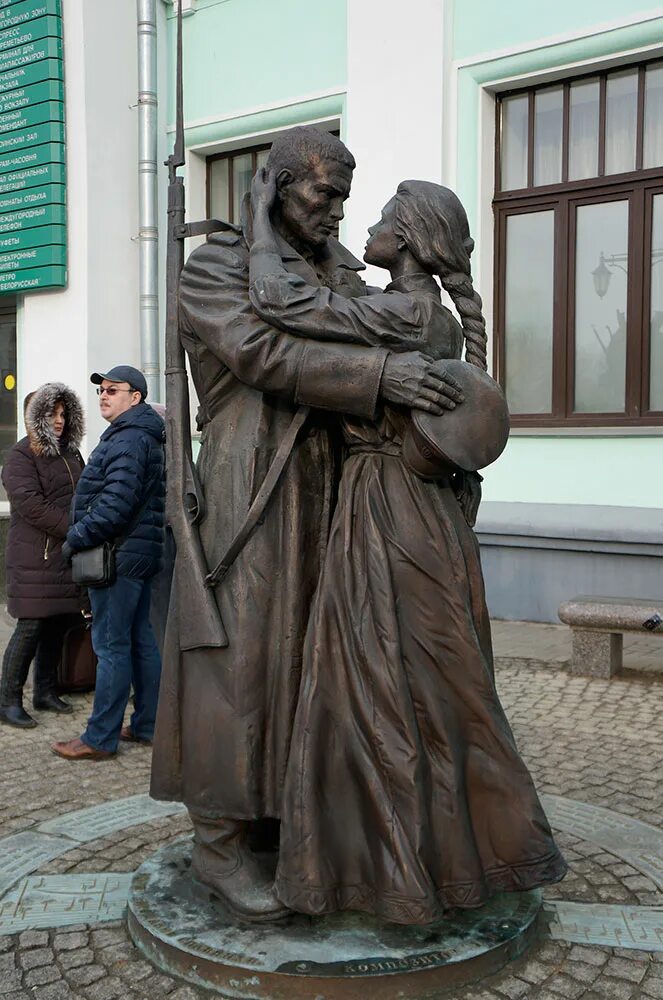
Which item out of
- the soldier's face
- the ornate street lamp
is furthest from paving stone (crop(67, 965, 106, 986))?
the ornate street lamp

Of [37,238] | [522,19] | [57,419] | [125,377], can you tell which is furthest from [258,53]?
[125,377]

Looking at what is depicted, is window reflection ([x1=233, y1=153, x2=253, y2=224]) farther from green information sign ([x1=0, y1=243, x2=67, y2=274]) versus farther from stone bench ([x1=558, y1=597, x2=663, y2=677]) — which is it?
stone bench ([x1=558, y1=597, x2=663, y2=677])

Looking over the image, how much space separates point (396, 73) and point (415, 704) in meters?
7.07

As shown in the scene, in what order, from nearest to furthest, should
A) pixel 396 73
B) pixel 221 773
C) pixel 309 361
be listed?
pixel 309 361
pixel 221 773
pixel 396 73

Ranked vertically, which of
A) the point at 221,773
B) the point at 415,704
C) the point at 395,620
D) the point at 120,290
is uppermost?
the point at 120,290

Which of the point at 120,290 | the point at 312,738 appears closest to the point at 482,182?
the point at 120,290

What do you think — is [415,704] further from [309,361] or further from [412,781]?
[309,361]

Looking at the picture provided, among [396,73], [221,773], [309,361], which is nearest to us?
[309,361]

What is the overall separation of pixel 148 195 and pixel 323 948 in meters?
8.65

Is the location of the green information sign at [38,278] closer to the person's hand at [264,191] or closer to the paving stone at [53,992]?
the person's hand at [264,191]

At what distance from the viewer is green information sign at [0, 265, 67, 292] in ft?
31.9

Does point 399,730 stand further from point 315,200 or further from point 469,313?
point 315,200

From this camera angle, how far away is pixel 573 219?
27.2 ft

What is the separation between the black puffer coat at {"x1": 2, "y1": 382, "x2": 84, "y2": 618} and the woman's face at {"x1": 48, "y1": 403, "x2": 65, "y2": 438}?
23 mm
